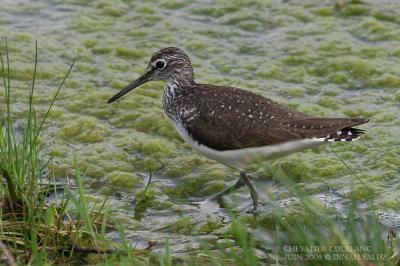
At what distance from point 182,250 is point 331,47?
3644 millimetres

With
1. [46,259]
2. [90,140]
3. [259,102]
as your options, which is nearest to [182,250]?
[46,259]

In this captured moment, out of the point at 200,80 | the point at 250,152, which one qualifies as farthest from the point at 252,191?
the point at 200,80

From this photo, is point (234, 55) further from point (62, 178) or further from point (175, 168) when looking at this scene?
point (62, 178)

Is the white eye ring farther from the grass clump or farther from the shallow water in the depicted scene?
the grass clump

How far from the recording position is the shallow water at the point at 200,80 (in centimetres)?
578

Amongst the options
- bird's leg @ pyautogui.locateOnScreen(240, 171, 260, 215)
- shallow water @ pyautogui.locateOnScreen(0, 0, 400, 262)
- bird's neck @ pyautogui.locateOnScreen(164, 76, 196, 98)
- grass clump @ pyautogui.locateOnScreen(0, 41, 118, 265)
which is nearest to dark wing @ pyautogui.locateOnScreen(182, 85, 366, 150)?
bird's leg @ pyautogui.locateOnScreen(240, 171, 260, 215)

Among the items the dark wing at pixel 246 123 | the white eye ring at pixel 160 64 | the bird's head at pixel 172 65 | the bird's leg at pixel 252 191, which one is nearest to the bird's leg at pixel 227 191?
the bird's leg at pixel 252 191

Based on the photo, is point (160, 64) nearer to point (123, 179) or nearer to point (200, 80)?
point (123, 179)

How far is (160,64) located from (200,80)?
3.80 feet

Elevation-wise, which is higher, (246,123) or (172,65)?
A: (172,65)

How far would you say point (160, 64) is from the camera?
20.8 feet

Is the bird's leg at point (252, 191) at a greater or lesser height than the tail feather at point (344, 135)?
lesser

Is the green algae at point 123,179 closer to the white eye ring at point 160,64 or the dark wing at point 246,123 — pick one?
the dark wing at point 246,123

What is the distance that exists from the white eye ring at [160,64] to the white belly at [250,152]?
84 centimetres
